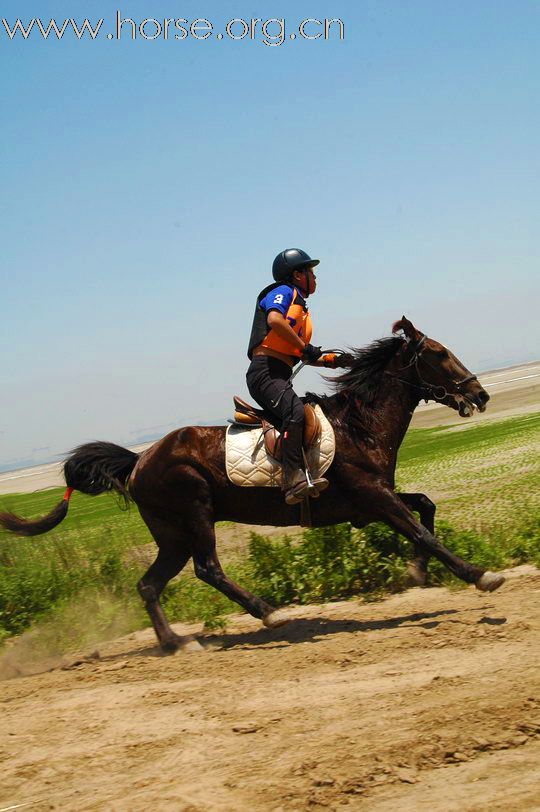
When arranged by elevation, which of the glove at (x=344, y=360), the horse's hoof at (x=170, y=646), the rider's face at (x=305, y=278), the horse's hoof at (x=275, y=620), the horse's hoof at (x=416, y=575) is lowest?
the horse's hoof at (x=170, y=646)

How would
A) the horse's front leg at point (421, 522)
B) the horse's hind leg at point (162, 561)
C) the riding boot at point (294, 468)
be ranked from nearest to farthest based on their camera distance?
the riding boot at point (294, 468), the horse's front leg at point (421, 522), the horse's hind leg at point (162, 561)

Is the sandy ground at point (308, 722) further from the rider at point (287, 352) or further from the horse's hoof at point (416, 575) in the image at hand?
the rider at point (287, 352)

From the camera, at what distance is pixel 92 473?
28.5ft

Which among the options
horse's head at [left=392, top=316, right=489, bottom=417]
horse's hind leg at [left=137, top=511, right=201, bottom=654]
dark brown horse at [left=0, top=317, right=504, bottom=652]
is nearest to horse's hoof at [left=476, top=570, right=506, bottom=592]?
dark brown horse at [left=0, top=317, right=504, bottom=652]

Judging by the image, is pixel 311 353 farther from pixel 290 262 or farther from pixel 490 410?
pixel 490 410

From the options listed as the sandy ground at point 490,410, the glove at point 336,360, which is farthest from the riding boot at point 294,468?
the sandy ground at point 490,410

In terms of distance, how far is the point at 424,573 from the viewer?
27.4ft

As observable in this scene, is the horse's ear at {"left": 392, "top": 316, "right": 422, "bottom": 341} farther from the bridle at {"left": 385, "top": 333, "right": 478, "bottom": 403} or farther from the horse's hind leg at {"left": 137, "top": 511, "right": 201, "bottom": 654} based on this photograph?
the horse's hind leg at {"left": 137, "top": 511, "right": 201, "bottom": 654}

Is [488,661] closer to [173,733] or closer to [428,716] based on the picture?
[428,716]

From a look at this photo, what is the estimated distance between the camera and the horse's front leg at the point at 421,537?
7.11 meters

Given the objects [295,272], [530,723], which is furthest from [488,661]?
[295,272]

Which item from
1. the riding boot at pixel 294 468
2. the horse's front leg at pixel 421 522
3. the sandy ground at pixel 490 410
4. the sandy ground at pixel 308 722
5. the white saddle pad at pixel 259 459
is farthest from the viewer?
the sandy ground at pixel 490 410

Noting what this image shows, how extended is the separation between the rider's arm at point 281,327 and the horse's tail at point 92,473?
2176mm

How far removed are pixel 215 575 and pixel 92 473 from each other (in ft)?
5.77
